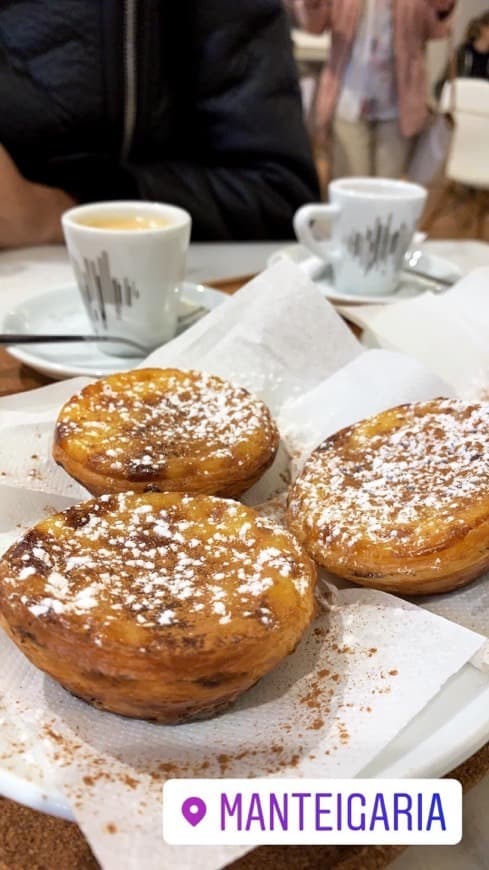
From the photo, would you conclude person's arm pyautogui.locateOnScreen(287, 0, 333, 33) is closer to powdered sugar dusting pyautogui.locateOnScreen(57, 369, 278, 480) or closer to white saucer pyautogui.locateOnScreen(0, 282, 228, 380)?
white saucer pyautogui.locateOnScreen(0, 282, 228, 380)

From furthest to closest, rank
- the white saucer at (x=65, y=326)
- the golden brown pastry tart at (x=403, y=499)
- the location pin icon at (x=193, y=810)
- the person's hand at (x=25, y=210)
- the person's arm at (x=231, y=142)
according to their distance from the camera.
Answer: the person's arm at (x=231, y=142), the person's hand at (x=25, y=210), the white saucer at (x=65, y=326), the golden brown pastry tart at (x=403, y=499), the location pin icon at (x=193, y=810)

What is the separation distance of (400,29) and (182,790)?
368 centimetres

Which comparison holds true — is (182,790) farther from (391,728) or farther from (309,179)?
(309,179)

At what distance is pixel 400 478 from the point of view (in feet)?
2.30

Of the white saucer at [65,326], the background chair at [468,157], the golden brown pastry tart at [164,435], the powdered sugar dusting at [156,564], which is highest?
the powdered sugar dusting at [156,564]

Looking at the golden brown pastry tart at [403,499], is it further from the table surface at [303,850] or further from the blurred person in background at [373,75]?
the blurred person in background at [373,75]

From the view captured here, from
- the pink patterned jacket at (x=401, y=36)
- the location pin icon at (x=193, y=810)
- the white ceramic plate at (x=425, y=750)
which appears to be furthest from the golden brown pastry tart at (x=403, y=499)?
the pink patterned jacket at (x=401, y=36)

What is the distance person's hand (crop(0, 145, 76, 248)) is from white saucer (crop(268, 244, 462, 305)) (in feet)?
1.53

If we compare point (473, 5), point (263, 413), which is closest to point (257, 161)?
point (263, 413)

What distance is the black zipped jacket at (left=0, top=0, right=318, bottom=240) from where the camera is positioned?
1.48 metres

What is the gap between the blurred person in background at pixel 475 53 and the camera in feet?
15.2

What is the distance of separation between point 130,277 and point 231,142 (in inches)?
32.0

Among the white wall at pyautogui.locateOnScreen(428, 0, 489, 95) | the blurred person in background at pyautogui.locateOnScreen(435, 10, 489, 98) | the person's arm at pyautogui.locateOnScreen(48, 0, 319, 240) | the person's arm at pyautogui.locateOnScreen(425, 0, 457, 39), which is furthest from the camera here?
the white wall at pyautogui.locateOnScreen(428, 0, 489, 95)

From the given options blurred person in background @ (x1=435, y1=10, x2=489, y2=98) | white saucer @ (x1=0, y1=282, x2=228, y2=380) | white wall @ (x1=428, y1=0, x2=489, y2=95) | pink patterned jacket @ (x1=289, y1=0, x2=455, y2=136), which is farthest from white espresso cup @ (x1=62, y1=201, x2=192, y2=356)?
white wall @ (x1=428, y1=0, x2=489, y2=95)
